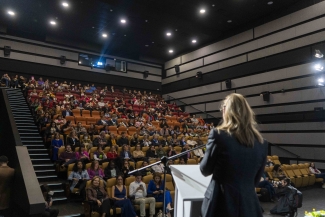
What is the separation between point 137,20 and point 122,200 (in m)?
8.25

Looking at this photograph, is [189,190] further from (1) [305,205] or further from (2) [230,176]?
(1) [305,205]

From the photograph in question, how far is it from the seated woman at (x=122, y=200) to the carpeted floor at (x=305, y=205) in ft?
2.04

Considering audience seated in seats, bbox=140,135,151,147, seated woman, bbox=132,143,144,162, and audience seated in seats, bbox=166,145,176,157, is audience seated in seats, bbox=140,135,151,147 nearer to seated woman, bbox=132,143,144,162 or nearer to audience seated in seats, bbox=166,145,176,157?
audience seated in seats, bbox=166,145,176,157

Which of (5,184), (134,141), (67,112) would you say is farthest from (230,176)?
(67,112)

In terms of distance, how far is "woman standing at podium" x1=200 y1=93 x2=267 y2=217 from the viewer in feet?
3.87

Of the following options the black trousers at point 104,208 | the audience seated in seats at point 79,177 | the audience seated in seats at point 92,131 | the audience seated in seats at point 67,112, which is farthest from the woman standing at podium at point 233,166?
the audience seated in seats at point 67,112

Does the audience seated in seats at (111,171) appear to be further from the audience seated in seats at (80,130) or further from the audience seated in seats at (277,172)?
the audience seated in seats at (277,172)

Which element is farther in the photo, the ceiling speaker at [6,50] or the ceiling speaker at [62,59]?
the ceiling speaker at [62,59]

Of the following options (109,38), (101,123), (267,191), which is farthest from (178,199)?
(109,38)

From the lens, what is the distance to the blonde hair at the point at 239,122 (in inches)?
47.9

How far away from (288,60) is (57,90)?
933 centimetres

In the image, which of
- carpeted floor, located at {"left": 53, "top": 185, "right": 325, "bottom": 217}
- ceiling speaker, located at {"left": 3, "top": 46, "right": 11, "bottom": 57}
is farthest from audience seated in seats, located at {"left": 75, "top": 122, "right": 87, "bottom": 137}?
ceiling speaker, located at {"left": 3, "top": 46, "right": 11, "bottom": 57}

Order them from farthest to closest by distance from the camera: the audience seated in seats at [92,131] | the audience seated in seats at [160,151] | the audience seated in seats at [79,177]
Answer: the audience seated in seats at [92,131]
the audience seated in seats at [160,151]
the audience seated in seats at [79,177]

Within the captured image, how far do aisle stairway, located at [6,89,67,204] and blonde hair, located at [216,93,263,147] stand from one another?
4438 mm
